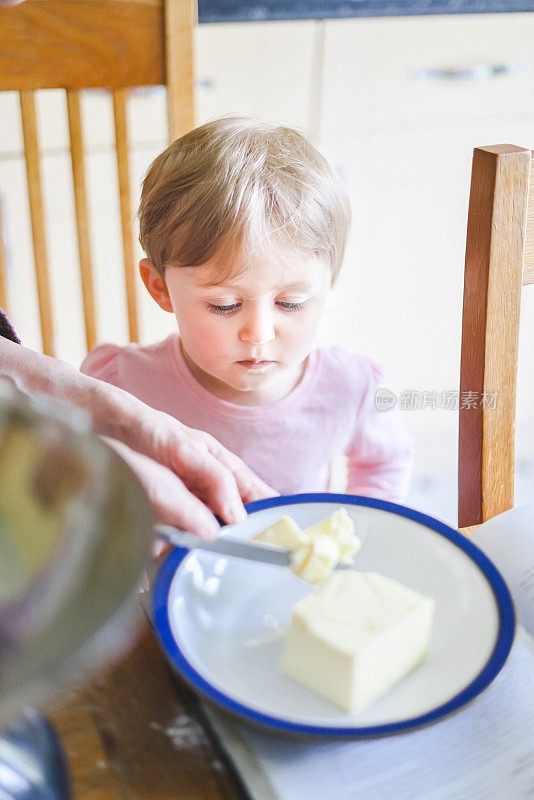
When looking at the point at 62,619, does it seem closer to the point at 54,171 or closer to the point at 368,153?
the point at 54,171

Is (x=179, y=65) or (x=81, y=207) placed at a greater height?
(x=179, y=65)

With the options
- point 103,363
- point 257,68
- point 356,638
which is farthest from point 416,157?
point 356,638

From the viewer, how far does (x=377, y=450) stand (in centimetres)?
93

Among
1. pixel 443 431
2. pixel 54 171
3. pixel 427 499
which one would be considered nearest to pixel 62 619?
pixel 54 171

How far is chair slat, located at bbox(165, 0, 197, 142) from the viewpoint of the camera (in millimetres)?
879

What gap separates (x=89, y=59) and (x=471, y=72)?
0.96 m

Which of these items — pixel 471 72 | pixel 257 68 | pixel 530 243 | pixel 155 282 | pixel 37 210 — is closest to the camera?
pixel 530 243

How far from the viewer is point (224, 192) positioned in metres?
0.74

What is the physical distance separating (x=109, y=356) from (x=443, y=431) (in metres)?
1.20

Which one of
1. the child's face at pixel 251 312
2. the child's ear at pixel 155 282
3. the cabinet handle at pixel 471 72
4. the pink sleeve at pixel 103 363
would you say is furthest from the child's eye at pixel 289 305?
the cabinet handle at pixel 471 72

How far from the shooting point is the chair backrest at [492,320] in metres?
0.67

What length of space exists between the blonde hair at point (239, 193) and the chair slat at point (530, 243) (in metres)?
0.18

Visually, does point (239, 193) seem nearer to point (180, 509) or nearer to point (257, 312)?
point (257, 312)

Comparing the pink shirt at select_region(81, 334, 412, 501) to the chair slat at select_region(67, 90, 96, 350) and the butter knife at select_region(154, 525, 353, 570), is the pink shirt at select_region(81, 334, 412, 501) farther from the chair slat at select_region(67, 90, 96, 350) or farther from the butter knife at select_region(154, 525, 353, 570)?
the butter knife at select_region(154, 525, 353, 570)
